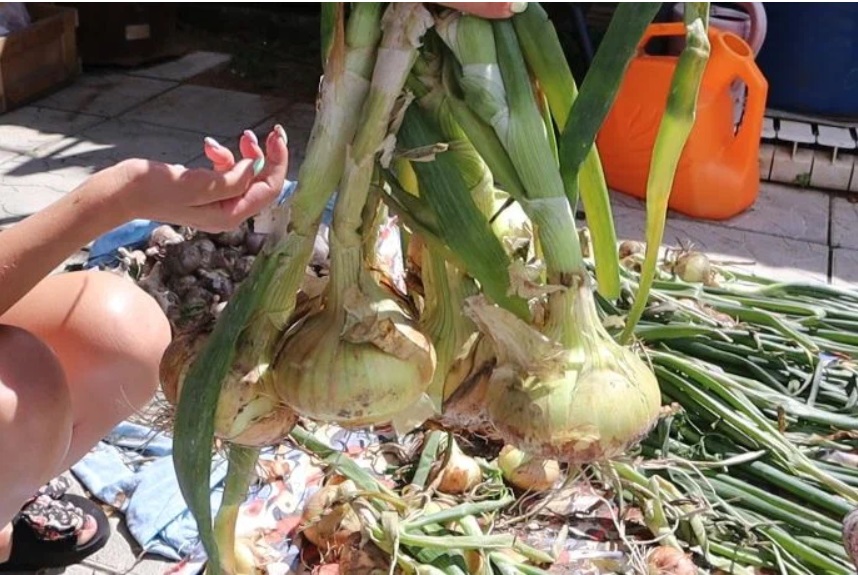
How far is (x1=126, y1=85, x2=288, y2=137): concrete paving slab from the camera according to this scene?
3.66m

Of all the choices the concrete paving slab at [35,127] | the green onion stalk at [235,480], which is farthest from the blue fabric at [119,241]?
the green onion stalk at [235,480]

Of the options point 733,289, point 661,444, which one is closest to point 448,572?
point 661,444

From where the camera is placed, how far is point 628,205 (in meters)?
3.16

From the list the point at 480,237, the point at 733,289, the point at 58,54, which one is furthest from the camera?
the point at 58,54

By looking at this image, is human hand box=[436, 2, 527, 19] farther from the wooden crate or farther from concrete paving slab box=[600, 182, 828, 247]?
the wooden crate

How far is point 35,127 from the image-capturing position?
3.52 meters

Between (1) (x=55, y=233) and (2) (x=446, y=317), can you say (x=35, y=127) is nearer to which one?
(1) (x=55, y=233)

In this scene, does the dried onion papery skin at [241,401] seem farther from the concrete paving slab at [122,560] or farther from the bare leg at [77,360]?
the concrete paving slab at [122,560]

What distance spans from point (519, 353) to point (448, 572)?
0.60 metres

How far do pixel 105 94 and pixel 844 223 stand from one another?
2804mm

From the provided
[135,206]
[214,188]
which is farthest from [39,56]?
[214,188]

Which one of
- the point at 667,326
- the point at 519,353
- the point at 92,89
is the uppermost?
the point at 519,353

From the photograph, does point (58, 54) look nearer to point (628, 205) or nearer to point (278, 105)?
point (278, 105)

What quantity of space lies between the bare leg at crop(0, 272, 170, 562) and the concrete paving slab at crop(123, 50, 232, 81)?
288cm
